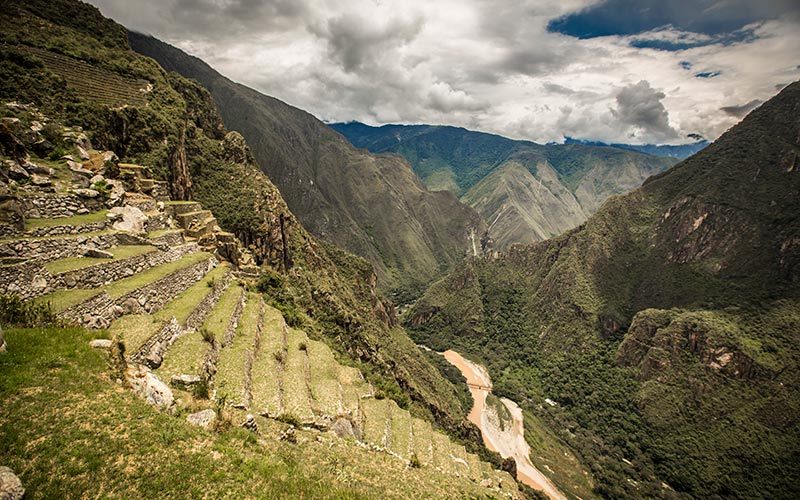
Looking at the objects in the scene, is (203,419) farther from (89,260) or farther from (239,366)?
(89,260)

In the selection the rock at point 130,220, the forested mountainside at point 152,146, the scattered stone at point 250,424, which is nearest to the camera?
the scattered stone at point 250,424

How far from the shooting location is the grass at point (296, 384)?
76.4 feet

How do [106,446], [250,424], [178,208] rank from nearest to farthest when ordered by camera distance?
1. [106,446]
2. [250,424]
3. [178,208]

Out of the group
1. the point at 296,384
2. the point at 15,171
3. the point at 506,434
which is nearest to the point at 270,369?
the point at 296,384

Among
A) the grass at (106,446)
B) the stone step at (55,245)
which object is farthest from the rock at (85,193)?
the grass at (106,446)

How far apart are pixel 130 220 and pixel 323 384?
72.6 feet

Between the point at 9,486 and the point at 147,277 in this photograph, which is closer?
the point at 9,486

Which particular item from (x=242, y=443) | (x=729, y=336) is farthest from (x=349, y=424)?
(x=729, y=336)

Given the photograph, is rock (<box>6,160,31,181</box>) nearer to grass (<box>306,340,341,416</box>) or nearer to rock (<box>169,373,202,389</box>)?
rock (<box>169,373,202,389</box>)

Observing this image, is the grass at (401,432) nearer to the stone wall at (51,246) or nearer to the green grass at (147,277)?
the green grass at (147,277)

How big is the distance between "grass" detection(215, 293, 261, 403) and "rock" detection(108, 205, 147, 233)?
38.3ft

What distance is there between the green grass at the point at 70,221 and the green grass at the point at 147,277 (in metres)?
5.38

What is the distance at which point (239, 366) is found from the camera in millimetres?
23203

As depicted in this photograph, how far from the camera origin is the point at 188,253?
3359 cm
